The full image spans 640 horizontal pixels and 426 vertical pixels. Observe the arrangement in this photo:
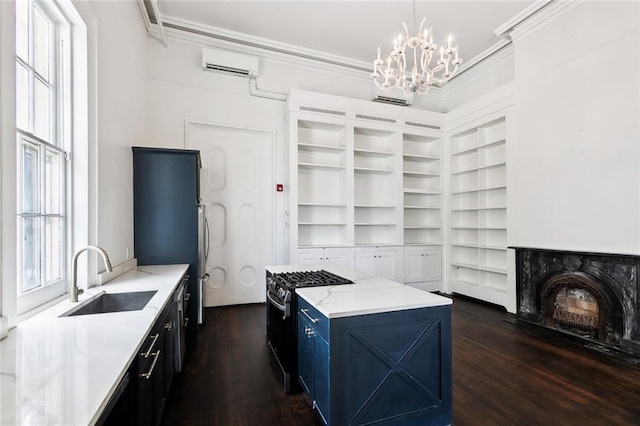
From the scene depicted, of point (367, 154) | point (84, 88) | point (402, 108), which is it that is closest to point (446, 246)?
point (367, 154)

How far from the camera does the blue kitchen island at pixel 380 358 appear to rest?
5.40 feet

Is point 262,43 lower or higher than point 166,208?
higher

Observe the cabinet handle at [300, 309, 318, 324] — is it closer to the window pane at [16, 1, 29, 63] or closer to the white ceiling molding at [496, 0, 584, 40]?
the window pane at [16, 1, 29, 63]

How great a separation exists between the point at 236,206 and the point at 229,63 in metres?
2.19

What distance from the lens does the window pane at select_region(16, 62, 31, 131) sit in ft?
5.25

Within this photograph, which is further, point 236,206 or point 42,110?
point 236,206

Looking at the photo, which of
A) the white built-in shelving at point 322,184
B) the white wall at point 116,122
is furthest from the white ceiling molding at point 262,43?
the white built-in shelving at point 322,184

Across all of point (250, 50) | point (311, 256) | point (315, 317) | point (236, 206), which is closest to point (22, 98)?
point (315, 317)

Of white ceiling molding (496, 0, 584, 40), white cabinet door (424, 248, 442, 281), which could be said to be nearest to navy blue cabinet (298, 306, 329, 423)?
white cabinet door (424, 248, 442, 281)

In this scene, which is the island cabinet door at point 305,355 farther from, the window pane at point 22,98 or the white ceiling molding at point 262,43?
the white ceiling molding at point 262,43

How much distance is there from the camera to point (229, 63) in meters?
4.52

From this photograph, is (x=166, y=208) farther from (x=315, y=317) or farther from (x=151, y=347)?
(x=315, y=317)

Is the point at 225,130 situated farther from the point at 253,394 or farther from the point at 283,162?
Answer: the point at 253,394

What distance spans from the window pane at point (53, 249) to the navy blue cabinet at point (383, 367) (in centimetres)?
168
